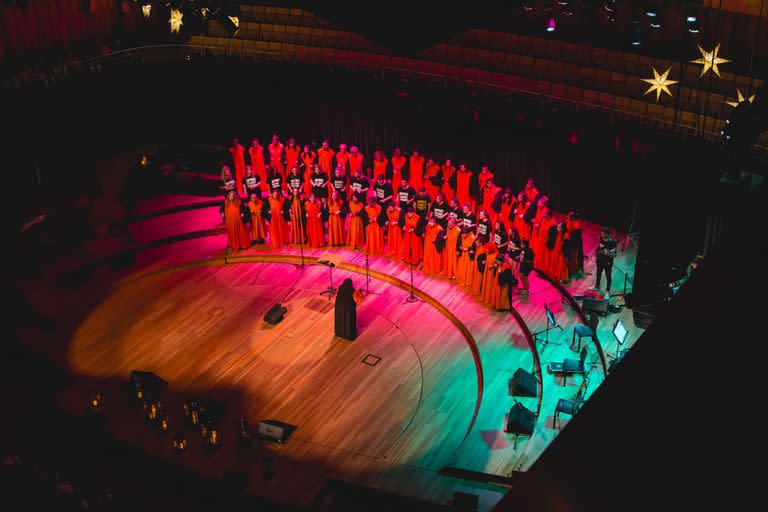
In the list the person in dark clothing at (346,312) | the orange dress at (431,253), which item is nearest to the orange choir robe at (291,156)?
the orange dress at (431,253)

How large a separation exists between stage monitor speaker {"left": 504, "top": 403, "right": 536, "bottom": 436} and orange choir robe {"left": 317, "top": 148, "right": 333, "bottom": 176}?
22.1ft

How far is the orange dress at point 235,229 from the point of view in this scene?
43.2 feet

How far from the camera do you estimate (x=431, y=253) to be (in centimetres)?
1258

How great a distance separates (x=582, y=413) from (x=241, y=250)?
11.0 m

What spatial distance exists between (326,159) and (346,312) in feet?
14.1

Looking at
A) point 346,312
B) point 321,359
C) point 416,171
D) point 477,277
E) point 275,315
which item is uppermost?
point 416,171

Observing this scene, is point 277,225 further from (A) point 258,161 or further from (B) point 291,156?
(A) point 258,161

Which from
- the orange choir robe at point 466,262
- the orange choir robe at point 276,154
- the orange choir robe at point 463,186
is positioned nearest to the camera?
the orange choir robe at point 466,262

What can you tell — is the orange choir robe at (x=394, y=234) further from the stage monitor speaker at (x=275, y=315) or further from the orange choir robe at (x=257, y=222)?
the stage monitor speaker at (x=275, y=315)

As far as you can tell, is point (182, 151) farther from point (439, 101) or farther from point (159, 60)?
point (439, 101)

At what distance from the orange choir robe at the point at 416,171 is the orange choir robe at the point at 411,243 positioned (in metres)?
1.81

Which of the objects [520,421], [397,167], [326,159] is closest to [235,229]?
[326,159]

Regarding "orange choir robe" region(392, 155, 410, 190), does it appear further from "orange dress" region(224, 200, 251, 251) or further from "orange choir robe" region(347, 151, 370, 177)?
"orange dress" region(224, 200, 251, 251)

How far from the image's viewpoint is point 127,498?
751cm
